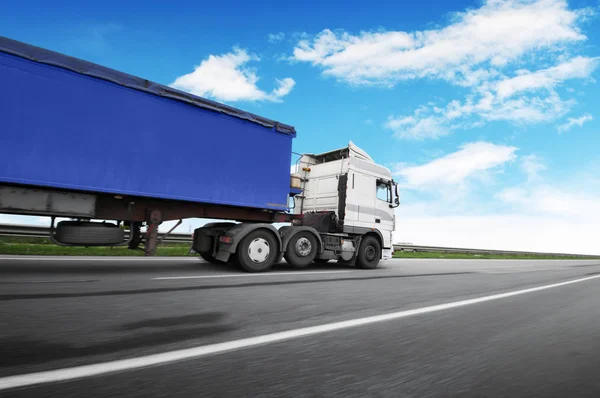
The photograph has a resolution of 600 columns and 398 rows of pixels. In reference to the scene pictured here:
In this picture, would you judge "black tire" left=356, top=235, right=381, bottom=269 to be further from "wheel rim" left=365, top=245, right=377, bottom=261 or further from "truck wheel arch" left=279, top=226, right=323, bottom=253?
"truck wheel arch" left=279, top=226, right=323, bottom=253

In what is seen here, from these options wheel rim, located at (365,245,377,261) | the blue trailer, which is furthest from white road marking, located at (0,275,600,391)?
wheel rim, located at (365,245,377,261)

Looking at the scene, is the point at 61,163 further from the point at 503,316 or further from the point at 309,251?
the point at 503,316

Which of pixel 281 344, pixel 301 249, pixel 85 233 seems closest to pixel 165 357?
pixel 281 344

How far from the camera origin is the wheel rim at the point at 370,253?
430 inches

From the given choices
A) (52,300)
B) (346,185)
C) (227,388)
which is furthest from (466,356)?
(346,185)

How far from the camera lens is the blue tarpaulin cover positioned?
5695mm

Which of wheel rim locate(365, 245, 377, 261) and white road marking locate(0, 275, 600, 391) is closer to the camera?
white road marking locate(0, 275, 600, 391)

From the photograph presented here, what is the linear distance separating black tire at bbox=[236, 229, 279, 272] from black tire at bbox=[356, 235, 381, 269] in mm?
3260

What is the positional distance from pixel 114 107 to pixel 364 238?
768 cm

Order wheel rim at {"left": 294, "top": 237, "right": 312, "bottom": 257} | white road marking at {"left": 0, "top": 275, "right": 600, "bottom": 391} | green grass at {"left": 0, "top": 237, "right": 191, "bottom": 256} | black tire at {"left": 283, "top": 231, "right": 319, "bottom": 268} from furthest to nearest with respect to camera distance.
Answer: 1. green grass at {"left": 0, "top": 237, "right": 191, "bottom": 256}
2. wheel rim at {"left": 294, "top": 237, "right": 312, "bottom": 257}
3. black tire at {"left": 283, "top": 231, "right": 319, "bottom": 268}
4. white road marking at {"left": 0, "top": 275, "right": 600, "bottom": 391}

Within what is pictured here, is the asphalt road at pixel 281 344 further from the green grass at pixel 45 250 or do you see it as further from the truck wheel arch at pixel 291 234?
the green grass at pixel 45 250

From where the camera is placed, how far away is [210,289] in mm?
5027

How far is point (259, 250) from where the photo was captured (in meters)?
8.23

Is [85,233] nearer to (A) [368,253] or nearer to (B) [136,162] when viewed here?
(B) [136,162]
